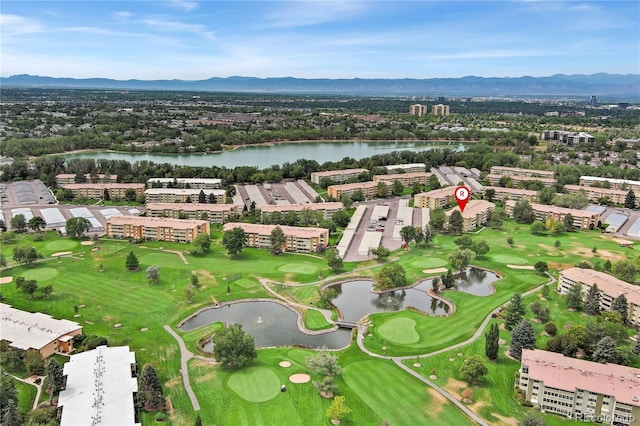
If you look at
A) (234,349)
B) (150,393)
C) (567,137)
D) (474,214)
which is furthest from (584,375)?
(567,137)

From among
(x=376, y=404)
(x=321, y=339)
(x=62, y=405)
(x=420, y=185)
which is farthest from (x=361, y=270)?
(x=420, y=185)

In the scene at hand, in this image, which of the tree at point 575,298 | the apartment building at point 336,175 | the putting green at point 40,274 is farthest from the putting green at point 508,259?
the putting green at point 40,274

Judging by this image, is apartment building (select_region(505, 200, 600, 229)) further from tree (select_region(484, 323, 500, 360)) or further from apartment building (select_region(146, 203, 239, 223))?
apartment building (select_region(146, 203, 239, 223))

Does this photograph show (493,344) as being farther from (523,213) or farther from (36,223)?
(36,223)

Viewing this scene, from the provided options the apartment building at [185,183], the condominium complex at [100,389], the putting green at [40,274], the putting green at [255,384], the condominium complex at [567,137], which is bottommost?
the putting green at [255,384]

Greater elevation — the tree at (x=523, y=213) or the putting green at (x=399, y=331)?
the tree at (x=523, y=213)

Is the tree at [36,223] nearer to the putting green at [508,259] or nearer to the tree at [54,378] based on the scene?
the tree at [54,378]

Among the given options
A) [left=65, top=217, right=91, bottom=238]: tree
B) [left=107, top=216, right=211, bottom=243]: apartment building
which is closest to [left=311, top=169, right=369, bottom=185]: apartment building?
[left=107, top=216, right=211, bottom=243]: apartment building
